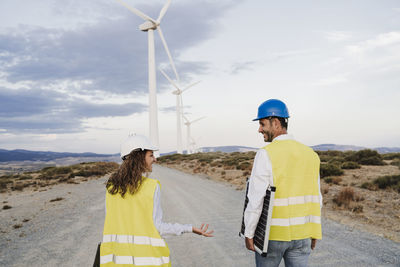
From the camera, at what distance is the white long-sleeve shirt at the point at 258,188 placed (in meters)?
2.58

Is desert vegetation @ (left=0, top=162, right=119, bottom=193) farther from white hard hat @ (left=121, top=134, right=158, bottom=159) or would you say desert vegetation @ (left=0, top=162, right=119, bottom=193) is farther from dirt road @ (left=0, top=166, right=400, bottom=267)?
white hard hat @ (left=121, top=134, right=158, bottom=159)

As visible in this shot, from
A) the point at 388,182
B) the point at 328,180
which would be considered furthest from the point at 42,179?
the point at 388,182

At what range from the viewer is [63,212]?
11.7m

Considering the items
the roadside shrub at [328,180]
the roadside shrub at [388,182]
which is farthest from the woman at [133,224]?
the roadside shrub at [328,180]

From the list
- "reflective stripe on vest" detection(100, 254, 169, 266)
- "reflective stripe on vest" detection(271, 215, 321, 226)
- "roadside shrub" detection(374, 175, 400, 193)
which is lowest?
"roadside shrub" detection(374, 175, 400, 193)

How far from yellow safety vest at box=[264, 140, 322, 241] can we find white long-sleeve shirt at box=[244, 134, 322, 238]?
0.05 meters

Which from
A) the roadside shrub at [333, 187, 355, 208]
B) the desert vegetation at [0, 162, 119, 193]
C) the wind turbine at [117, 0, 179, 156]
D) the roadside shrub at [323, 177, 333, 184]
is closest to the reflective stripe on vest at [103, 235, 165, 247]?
the roadside shrub at [333, 187, 355, 208]

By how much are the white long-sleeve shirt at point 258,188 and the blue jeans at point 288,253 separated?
261 millimetres

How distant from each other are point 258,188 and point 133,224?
122 centimetres

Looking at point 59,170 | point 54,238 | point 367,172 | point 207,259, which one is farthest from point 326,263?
Answer: point 59,170

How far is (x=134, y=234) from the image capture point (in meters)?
2.38

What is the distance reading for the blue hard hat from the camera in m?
2.89

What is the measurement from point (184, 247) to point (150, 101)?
45275 mm

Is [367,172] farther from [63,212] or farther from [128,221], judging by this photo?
[128,221]
